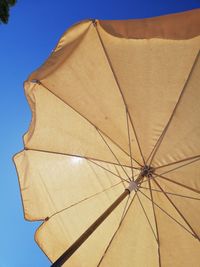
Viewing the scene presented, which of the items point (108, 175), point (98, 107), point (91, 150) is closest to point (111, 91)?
point (98, 107)

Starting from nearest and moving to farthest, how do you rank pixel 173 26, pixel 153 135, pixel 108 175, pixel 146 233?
pixel 173 26
pixel 153 135
pixel 146 233
pixel 108 175

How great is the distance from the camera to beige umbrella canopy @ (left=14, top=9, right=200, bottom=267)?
2773 mm

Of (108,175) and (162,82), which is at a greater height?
(162,82)

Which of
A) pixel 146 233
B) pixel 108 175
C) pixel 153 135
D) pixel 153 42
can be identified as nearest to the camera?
pixel 153 42

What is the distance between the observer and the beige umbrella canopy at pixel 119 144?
2773 millimetres

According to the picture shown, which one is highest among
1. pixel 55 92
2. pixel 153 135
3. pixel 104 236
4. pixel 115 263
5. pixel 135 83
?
pixel 55 92

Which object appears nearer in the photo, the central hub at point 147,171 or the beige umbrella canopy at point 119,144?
the beige umbrella canopy at point 119,144

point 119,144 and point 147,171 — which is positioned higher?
point 119,144

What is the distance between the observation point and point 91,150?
3.74 m

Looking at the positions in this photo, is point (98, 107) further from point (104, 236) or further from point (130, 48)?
point (104, 236)

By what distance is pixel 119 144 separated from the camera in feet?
11.9

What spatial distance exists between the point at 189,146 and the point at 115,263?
1.74 metres

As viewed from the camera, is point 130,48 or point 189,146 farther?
point 189,146

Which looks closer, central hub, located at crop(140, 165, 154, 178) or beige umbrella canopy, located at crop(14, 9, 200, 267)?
beige umbrella canopy, located at crop(14, 9, 200, 267)
